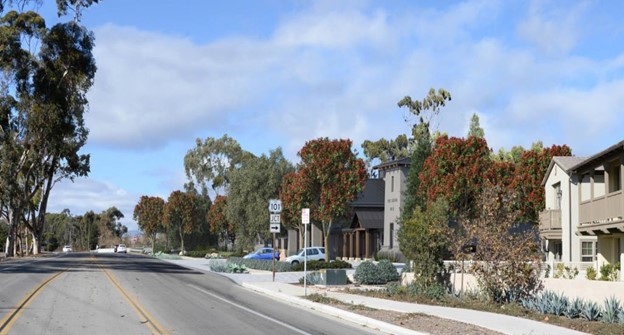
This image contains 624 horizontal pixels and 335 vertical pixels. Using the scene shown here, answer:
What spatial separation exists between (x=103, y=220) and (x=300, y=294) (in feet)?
464

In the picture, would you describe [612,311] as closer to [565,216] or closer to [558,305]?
[558,305]

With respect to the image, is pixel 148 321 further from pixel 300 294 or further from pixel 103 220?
pixel 103 220

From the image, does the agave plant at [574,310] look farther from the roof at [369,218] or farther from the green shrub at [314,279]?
the roof at [369,218]

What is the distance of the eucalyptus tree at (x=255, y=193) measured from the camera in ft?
210

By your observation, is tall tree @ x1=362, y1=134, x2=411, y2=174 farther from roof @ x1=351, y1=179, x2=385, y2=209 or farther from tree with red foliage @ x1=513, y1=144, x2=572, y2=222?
tree with red foliage @ x1=513, y1=144, x2=572, y2=222

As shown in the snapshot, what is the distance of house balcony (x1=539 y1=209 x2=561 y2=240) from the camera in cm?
3478

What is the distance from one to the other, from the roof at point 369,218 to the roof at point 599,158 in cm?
2577

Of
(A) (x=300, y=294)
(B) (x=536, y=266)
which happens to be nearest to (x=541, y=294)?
(B) (x=536, y=266)

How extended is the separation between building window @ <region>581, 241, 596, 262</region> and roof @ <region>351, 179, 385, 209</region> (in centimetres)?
2607

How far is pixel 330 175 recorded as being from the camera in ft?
135

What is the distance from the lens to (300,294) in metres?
23.2

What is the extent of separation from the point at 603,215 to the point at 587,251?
21.5ft

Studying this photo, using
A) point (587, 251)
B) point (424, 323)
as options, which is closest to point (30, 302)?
point (424, 323)

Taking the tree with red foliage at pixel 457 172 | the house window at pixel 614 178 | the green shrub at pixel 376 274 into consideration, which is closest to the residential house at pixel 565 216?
the house window at pixel 614 178
